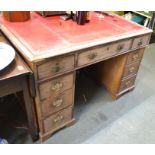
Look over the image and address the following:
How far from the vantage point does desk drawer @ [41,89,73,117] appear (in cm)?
107

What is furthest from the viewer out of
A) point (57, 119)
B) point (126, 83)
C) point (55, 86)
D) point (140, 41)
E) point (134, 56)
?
point (126, 83)

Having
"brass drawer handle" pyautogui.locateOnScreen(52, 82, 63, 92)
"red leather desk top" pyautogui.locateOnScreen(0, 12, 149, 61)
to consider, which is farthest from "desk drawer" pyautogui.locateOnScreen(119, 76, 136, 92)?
"brass drawer handle" pyautogui.locateOnScreen(52, 82, 63, 92)

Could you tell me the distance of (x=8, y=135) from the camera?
126 cm

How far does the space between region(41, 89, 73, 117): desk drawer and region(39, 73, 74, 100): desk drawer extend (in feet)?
0.13

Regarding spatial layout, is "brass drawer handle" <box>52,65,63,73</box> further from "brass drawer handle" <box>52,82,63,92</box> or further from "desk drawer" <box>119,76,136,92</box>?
"desk drawer" <box>119,76,136,92</box>

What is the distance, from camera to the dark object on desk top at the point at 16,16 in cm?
111

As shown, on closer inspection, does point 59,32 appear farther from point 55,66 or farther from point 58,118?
point 58,118

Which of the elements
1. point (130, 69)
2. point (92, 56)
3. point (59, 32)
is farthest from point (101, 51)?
point (130, 69)

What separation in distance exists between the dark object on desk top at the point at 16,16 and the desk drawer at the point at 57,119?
69 cm

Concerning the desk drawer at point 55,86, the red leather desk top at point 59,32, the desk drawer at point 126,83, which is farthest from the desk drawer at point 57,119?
the desk drawer at point 126,83

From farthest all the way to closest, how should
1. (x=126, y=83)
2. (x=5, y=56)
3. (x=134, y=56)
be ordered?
1. (x=126, y=83)
2. (x=134, y=56)
3. (x=5, y=56)

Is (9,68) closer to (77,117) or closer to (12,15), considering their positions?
(12,15)

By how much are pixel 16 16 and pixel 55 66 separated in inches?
18.9

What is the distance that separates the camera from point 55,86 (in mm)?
1030
